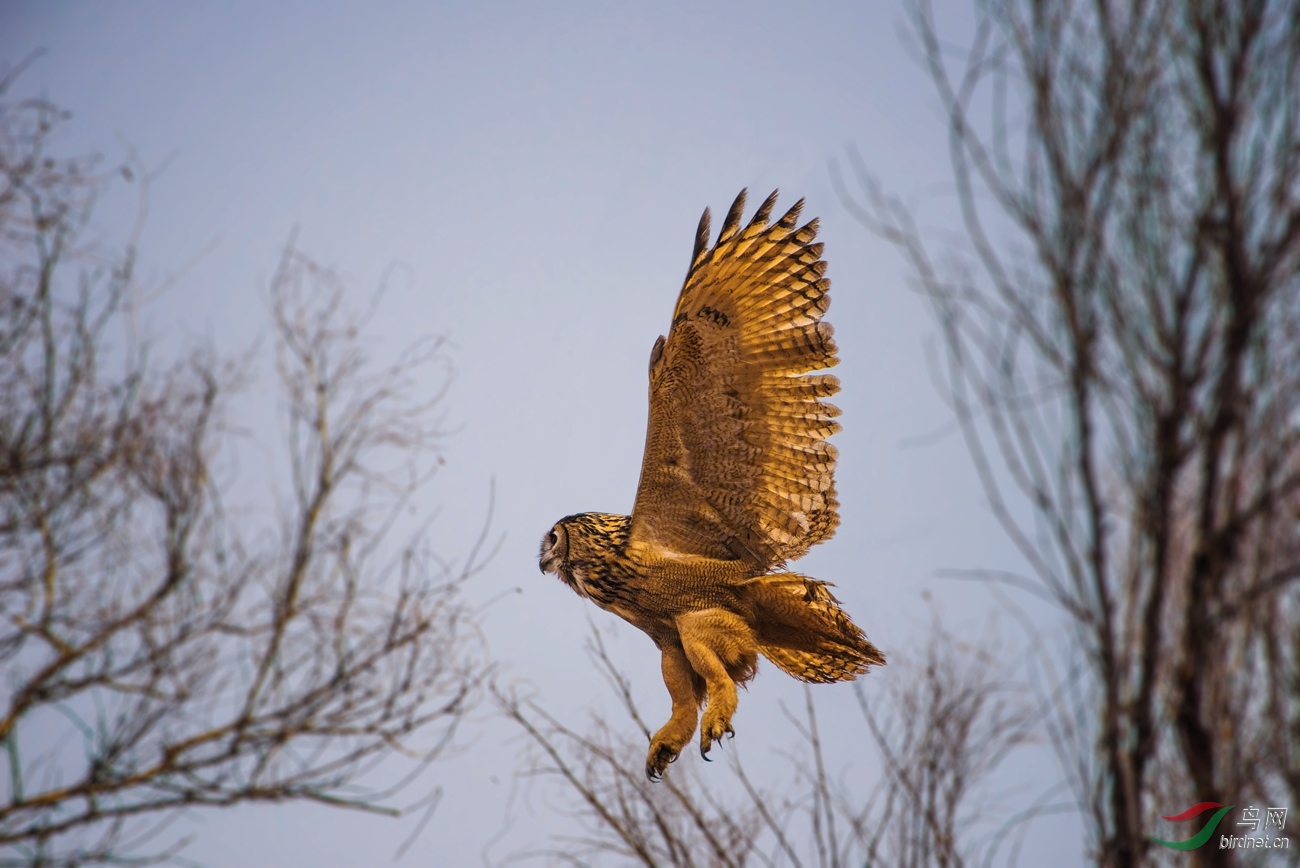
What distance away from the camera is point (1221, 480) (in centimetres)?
132

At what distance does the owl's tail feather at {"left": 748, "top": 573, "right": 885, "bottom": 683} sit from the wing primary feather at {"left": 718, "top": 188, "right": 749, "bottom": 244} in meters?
0.71

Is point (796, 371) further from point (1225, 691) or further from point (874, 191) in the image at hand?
point (1225, 691)

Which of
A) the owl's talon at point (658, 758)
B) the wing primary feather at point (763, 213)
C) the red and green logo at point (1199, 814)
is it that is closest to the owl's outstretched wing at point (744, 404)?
the wing primary feather at point (763, 213)

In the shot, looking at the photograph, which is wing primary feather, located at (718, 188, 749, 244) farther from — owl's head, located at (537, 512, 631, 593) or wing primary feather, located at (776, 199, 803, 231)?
owl's head, located at (537, 512, 631, 593)

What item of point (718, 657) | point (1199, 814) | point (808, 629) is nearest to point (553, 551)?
point (718, 657)

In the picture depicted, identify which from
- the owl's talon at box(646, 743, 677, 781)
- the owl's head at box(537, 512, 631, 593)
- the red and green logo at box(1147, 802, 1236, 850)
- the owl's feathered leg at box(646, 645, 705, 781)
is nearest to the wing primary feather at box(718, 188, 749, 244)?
the owl's head at box(537, 512, 631, 593)

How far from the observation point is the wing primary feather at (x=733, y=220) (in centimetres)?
214

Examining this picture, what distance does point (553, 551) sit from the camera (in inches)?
85.5

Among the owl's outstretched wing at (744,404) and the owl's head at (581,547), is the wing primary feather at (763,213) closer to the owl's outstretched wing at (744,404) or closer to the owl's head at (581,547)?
the owl's outstretched wing at (744,404)

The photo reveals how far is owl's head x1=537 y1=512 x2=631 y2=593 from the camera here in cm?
214

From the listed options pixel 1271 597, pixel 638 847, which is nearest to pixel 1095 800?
pixel 1271 597

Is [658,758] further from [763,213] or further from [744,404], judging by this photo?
[763,213]

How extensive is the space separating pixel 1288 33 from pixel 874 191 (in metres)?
0.56

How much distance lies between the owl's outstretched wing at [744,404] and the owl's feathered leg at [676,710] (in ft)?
0.76
